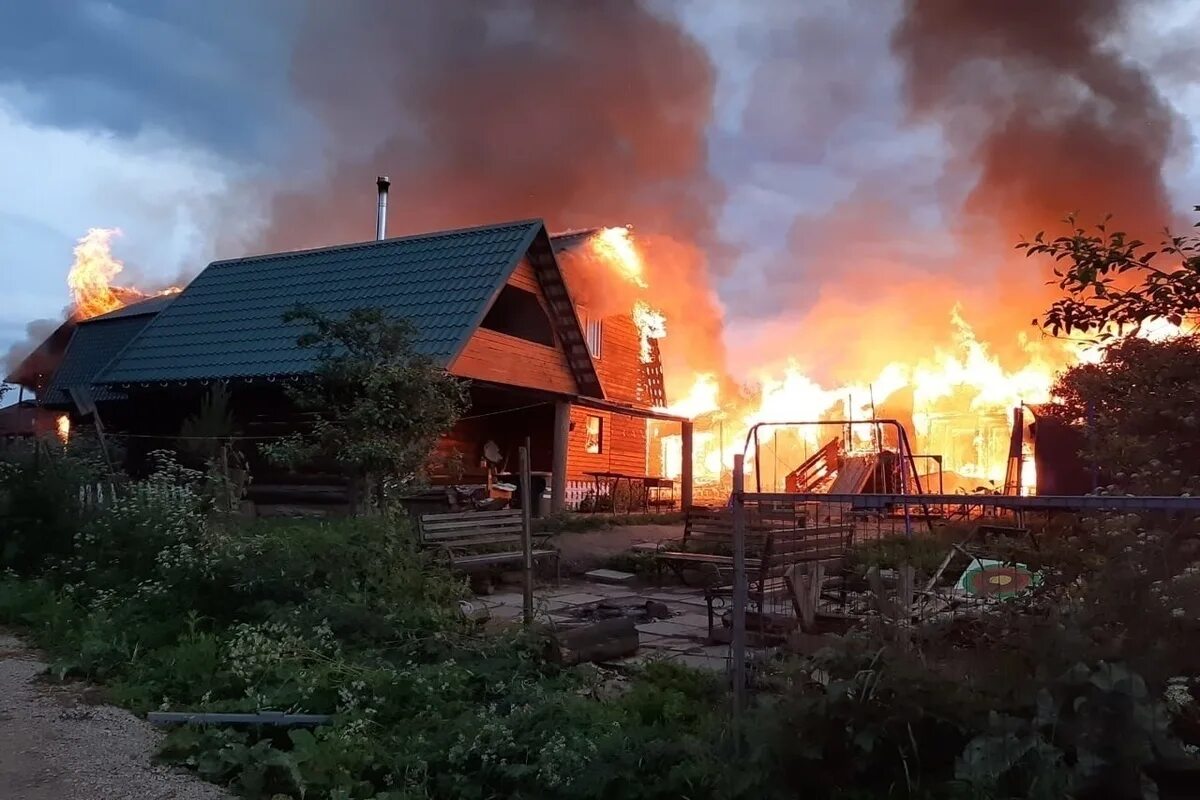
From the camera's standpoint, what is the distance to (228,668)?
6.08 m

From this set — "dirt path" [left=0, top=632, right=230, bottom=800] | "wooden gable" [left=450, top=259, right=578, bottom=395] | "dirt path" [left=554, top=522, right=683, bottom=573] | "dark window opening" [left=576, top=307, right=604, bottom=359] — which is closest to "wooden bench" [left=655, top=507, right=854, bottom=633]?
"dirt path" [left=554, top=522, right=683, bottom=573]

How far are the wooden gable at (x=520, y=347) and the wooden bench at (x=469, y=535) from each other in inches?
182

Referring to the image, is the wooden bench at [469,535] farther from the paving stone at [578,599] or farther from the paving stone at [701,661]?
the paving stone at [701,661]

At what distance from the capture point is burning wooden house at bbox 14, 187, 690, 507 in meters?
15.5

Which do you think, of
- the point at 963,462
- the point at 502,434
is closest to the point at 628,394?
the point at 502,434

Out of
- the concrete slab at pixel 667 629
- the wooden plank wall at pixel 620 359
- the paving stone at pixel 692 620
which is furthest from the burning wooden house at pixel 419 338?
the concrete slab at pixel 667 629

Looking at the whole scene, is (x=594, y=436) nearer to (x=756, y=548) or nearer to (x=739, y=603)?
(x=756, y=548)

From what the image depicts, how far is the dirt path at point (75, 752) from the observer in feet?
14.5

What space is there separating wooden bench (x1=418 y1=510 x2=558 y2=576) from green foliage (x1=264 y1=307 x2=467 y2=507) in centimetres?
86

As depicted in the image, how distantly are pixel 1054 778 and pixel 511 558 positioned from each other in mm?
7160

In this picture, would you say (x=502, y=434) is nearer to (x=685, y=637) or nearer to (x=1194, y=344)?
(x=685, y=637)

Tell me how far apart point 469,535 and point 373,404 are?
180 centimetres

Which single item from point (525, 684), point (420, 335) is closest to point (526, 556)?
point (525, 684)

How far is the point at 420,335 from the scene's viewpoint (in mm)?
13648
